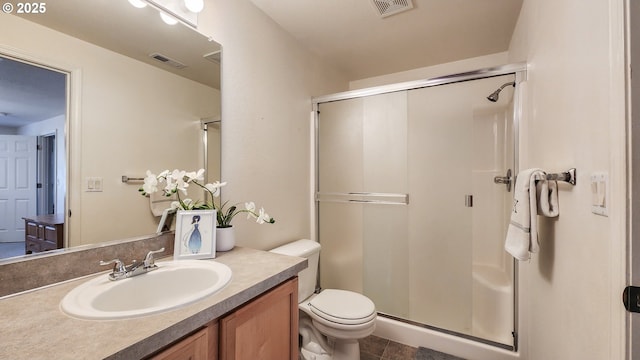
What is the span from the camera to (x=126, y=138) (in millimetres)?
1091

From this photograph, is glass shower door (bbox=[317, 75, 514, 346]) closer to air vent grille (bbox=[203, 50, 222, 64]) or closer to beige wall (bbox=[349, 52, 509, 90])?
beige wall (bbox=[349, 52, 509, 90])

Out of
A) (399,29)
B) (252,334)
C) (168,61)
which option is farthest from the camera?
(399,29)

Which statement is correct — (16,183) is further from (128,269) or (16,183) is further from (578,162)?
(578,162)

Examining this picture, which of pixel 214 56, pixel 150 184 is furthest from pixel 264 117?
pixel 150 184

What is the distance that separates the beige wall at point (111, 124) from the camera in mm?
916

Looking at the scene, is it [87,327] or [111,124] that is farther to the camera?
[111,124]

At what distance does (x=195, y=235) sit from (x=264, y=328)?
516 mm

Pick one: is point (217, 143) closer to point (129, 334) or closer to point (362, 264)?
point (129, 334)

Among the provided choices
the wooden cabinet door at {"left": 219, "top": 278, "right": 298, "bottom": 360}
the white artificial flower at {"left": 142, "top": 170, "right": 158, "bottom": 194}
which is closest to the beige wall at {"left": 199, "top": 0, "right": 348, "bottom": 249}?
the white artificial flower at {"left": 142, "top": 170, "right": 158, "bottom": 194}

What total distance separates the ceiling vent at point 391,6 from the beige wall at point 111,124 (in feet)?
4.12

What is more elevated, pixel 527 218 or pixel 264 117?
pixel 264 117

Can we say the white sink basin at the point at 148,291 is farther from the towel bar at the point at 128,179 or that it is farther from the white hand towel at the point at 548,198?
the white hand towel at the point at 548,198

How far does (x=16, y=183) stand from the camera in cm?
82

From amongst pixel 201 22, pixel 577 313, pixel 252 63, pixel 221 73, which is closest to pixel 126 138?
pixel 221 73
